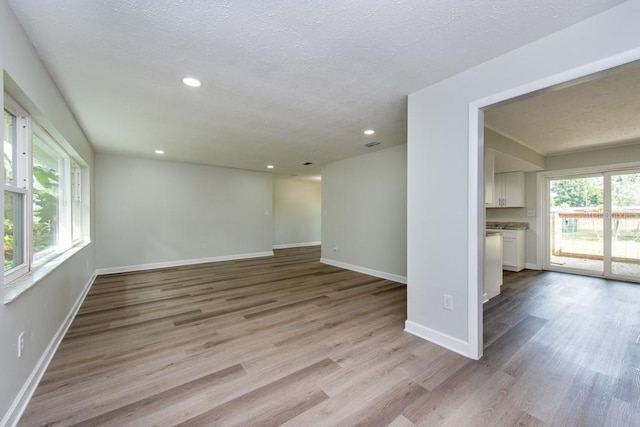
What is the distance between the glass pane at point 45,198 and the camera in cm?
242

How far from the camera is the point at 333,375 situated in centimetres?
196

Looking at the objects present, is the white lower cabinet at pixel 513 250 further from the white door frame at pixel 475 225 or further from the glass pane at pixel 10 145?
the glass pane at pixel 10 145

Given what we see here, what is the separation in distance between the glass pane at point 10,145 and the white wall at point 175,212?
12.4 feet

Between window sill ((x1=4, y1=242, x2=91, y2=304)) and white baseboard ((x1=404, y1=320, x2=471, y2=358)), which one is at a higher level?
window sill ((x1=4, y1=242, x2=91, y2=304))

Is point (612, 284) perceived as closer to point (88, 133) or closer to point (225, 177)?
point (225, 177)

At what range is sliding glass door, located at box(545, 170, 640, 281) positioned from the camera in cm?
464

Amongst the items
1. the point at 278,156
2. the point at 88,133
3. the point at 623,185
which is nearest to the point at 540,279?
the point at 623,185

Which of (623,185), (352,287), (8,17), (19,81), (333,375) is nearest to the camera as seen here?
(8,17)

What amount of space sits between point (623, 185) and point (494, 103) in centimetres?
490

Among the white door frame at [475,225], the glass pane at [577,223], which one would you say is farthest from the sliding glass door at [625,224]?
the white door frame at [475,225]

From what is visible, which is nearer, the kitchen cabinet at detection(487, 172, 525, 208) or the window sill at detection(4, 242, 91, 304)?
the window sill at detection(4, 242, 91, 304)

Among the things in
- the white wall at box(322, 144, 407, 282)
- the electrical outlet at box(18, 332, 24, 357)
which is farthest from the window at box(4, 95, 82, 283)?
the white wall at box(322, 144, 407, 282)

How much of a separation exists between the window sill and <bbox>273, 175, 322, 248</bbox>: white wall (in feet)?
21.0

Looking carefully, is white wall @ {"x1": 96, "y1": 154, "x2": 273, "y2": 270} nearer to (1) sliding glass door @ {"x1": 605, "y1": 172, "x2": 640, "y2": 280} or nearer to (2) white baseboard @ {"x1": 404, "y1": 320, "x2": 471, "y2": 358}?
(2) white baseboard @ {"x1": 404, "y1": 320, "x2": 471, "y2": 358}
